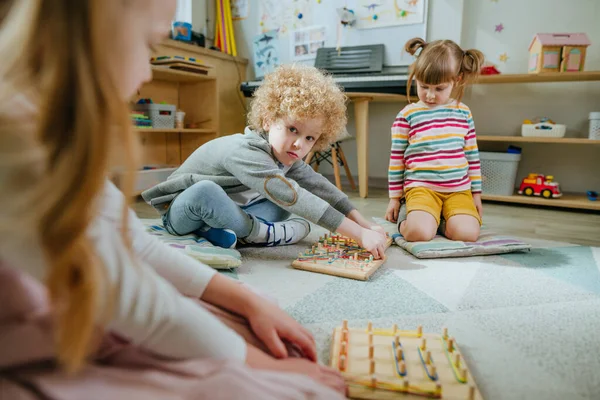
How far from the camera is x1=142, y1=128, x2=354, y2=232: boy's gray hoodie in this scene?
1.21m

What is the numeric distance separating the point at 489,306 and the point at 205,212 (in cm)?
79

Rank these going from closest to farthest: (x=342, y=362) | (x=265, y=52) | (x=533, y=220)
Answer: (x=342, y=362) < (x=533, y=220) < (x=265, y=52)

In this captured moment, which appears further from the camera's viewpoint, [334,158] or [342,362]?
[334,158]

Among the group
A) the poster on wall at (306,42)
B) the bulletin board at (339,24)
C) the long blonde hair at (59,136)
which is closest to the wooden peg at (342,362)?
the long blonde hair at (59,136)

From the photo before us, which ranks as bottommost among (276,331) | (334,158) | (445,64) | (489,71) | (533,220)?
(533,220)

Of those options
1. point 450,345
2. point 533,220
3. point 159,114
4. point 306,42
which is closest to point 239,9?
point 306,42

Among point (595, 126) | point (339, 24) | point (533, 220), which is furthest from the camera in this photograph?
point (339, 24)

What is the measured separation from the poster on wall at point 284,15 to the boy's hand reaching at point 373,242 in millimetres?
2272

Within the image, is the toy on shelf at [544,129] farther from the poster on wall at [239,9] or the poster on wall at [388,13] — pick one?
the poster on wall at [239,9]

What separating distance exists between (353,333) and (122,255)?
1.54ft

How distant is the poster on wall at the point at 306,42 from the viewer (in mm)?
3027

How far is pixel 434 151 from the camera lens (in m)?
1.68

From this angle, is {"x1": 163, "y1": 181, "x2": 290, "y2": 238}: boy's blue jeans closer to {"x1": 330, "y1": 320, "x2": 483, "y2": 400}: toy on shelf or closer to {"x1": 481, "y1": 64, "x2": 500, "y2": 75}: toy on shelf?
{"x1": 330, "y1": 320, "x2": 483, "y2": 400}: toy on shelf

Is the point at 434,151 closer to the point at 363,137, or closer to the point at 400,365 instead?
the point at 363,137
